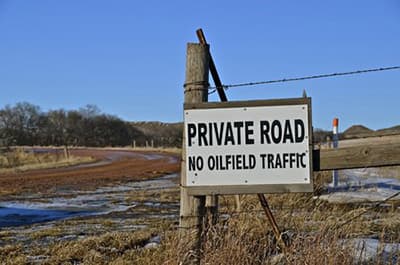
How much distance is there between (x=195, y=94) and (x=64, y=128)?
7856cm

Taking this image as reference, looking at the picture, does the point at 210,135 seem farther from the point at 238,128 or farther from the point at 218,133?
the point at 238,128

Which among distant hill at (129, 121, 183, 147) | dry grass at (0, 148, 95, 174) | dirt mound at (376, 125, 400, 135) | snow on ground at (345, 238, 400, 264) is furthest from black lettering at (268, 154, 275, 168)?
distant hill at (129, 121, 183, 147)

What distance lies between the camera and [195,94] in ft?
13.2

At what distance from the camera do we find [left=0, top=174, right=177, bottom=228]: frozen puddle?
1020 cm

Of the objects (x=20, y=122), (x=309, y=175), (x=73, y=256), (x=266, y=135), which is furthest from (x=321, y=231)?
(x=20, y=122)

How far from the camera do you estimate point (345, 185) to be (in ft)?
42.0

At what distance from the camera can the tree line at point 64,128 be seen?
75.7m

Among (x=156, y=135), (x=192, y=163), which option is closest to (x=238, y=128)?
(x=192, y=163)

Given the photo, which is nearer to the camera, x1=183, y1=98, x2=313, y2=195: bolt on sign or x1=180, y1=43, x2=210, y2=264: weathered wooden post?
x1=183, y1=98, x2=313, y2=195: bolt on sign

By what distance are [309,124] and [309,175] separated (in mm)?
363

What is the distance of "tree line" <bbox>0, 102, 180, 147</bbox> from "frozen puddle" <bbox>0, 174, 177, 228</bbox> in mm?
61048

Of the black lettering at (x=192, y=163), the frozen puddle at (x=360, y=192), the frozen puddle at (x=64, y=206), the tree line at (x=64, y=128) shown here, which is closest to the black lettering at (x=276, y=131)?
the black lettering at (x=192, y=163)

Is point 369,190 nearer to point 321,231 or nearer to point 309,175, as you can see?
point 321,231

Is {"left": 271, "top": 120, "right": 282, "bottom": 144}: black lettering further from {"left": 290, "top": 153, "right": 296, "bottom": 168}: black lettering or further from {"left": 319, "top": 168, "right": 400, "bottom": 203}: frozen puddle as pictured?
{"left": 319, "top": 168, "right": 400, "bottom": 203}: frozen puddle
